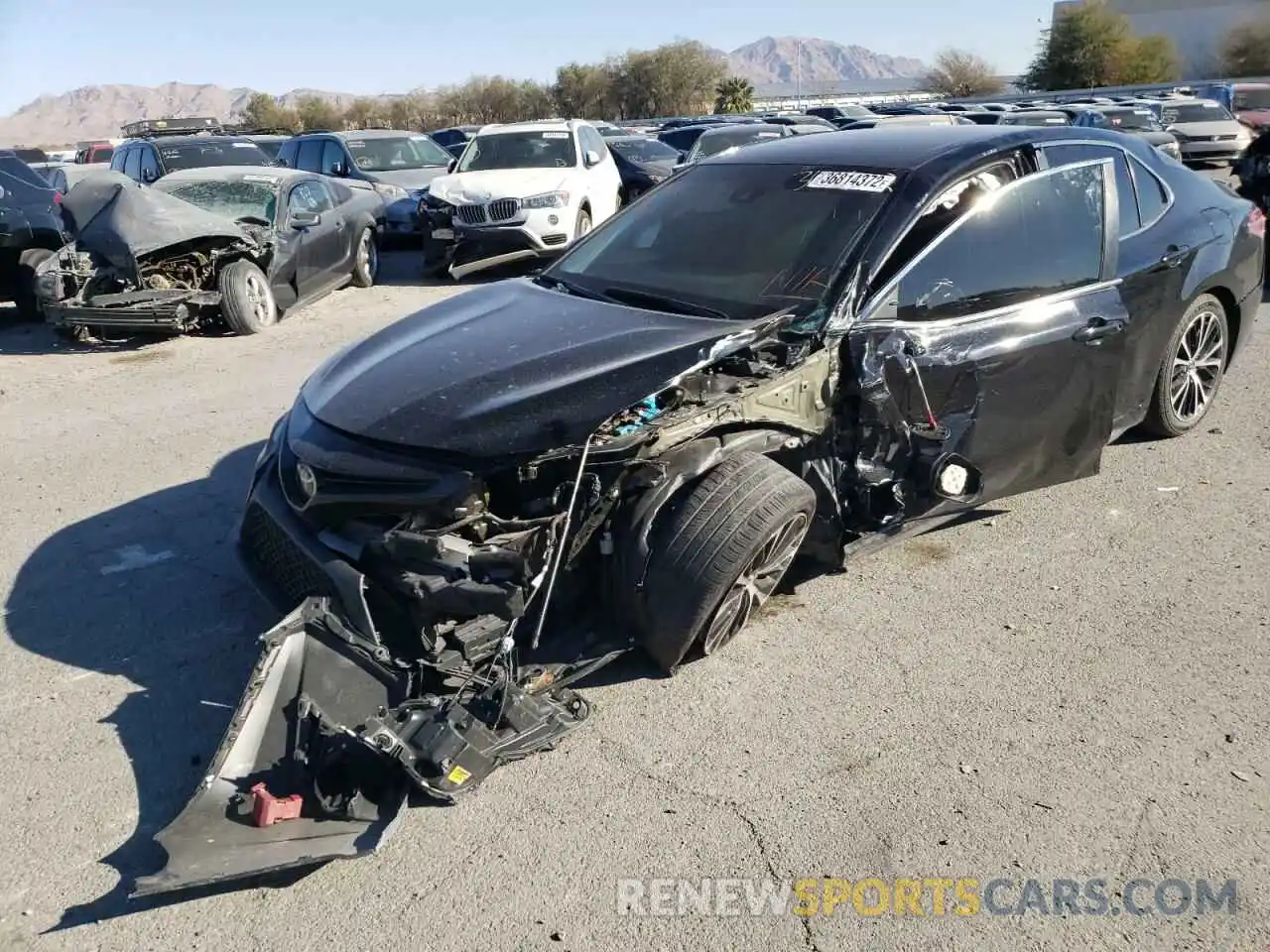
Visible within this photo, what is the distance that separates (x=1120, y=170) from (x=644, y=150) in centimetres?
1413

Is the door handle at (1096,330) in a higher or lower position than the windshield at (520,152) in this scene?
lower

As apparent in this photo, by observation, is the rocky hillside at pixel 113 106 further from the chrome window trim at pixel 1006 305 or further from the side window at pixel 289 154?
the chrome window trim at pixel 1006 305

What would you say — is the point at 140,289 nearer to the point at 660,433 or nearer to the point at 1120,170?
the point at 660,433

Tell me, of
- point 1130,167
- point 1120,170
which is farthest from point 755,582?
point 1130,167

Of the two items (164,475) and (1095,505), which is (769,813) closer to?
(1095,505)

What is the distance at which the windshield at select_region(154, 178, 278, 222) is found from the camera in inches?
398

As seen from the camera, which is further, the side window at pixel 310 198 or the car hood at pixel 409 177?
the car hood at pixel 409 177

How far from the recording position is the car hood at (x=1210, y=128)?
2270 centimetres

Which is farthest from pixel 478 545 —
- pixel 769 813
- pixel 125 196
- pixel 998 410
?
pixel 125 196

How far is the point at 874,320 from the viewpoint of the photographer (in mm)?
3918

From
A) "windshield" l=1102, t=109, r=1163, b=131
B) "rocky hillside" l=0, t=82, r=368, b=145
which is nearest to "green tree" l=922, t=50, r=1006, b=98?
"windshield" l=1102, t=109, r=1163, b=131

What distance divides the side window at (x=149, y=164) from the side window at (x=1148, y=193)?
43.7 feet

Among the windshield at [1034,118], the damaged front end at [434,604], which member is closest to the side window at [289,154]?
the windshield at [1034,118]

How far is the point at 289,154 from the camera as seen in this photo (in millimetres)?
15383
